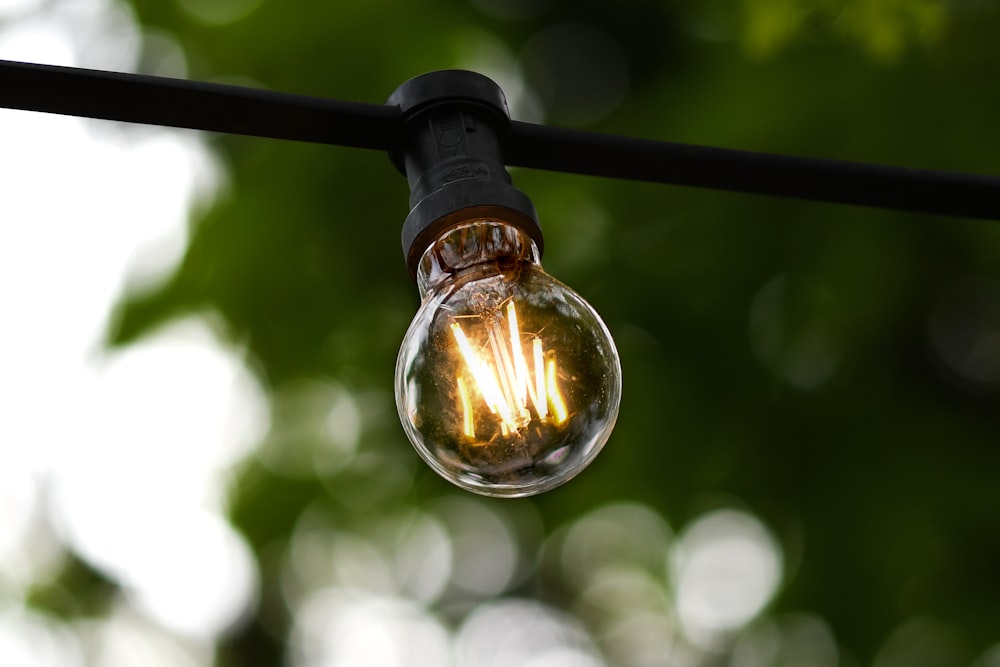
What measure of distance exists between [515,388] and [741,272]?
5.50 feet

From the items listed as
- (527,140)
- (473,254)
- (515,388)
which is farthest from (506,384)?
(527,140)

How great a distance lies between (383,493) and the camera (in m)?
3.39

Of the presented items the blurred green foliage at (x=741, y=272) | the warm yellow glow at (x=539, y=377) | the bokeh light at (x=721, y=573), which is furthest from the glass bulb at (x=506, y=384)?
the bokeh light at (x=721, y=573)

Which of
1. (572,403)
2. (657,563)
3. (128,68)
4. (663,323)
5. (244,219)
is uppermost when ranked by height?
(128,68)

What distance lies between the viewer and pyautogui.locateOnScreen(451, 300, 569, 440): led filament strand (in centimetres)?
106

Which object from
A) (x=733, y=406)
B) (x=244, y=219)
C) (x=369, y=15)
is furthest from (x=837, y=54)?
(x=244, y=219)

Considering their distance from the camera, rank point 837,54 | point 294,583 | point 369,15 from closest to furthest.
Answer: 1. point 837,54
2. point 369,15
3. point 294,583

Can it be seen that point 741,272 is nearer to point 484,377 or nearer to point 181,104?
point 484,377

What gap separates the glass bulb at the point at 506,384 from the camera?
1062 millimetres

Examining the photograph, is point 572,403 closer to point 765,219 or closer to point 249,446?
point 765,219

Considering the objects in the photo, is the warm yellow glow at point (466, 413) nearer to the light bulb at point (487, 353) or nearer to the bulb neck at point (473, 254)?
the light bulb at point (487, 353)

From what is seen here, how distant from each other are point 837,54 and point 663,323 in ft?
2.58

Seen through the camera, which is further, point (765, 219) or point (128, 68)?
point (128, 68)

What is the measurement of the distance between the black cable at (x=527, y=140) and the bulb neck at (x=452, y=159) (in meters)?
0.02
